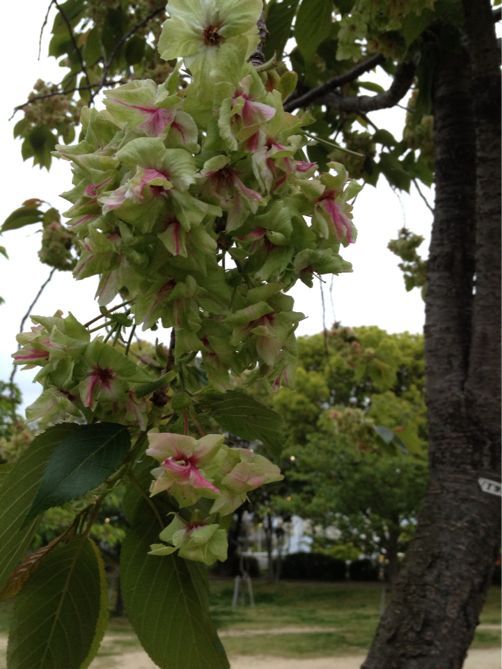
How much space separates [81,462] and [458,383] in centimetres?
174

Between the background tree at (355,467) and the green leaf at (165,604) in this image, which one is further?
the background tree at (355,467)

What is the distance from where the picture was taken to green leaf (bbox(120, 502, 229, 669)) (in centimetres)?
65

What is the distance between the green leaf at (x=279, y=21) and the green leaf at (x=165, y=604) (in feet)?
4.12

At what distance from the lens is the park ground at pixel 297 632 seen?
9.58 metres

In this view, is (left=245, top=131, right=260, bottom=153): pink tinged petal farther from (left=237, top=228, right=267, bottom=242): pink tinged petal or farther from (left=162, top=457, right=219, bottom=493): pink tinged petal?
(left=162, top=457, right=219, bottom=493): pink tinged petal

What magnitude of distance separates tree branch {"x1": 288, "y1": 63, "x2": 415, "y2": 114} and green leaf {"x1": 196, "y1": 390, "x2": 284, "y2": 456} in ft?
5.30

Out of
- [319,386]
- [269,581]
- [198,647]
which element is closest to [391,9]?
[198,647]

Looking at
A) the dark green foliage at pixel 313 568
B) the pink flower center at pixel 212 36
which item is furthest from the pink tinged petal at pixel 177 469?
the dark green foliage at pixel 313 568

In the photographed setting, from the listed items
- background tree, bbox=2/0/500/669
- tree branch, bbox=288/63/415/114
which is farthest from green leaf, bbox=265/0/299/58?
tree branch, bbox=288/63/415/114

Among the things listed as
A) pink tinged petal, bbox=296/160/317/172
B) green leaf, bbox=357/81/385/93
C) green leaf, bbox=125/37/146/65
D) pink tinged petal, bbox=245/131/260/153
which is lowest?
pink tinged petal, bbox=245/131/260/153

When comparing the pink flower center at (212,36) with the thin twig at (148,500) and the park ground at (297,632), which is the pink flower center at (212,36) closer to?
the thin twig at (148,500)

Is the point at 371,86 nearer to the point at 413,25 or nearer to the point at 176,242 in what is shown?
the point at 413,25

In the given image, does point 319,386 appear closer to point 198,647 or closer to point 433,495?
point 433,495

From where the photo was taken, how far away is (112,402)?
24.4 inches
